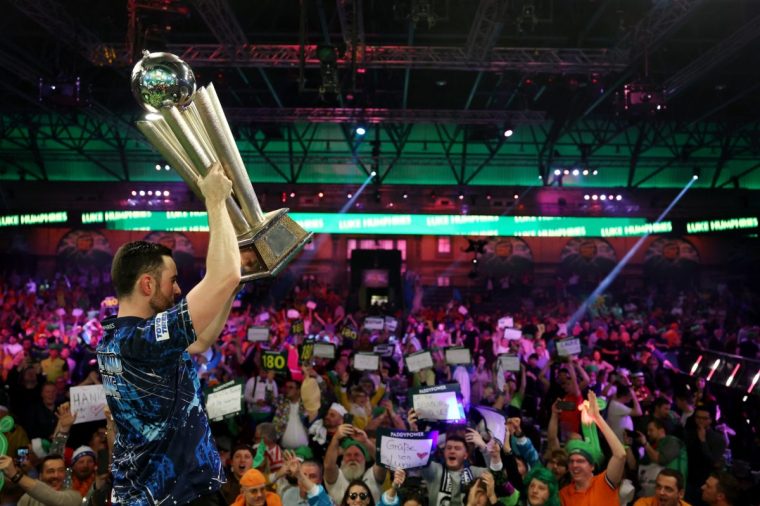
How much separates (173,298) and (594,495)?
14.0 ft

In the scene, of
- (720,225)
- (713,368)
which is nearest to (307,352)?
(713,368)

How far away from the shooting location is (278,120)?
672 inches

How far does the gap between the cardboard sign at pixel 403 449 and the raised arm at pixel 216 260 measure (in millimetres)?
4027

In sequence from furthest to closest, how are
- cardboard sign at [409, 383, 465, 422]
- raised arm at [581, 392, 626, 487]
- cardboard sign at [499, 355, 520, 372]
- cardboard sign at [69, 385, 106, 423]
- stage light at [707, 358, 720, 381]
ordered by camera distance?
stage light at [707, 358, 720, 381]
cardboard sign at [499, 355, 520, 372]
cardboard sign at [409, 383, 465, 422]
cardboard sign at [69, 385, 106, 423]
raised arm at [581, 392, 626, 487]

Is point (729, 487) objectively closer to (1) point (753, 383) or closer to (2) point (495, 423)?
(2) point (495, 423)

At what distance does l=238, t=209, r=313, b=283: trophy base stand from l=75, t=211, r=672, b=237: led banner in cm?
2081

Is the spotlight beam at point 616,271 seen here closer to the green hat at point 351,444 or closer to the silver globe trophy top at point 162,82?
the green hat at point 351,444

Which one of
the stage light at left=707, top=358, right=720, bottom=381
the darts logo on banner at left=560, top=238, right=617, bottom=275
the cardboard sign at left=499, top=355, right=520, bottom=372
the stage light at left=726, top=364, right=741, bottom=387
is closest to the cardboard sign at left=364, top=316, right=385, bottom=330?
the cardboard sign at left=499, top=355, right=520, bottom=372

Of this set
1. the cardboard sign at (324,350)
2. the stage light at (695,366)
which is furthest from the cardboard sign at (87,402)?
the stage light at (695,366)

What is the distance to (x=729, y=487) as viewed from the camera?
5348mm

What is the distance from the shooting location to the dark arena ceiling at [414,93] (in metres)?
11.1

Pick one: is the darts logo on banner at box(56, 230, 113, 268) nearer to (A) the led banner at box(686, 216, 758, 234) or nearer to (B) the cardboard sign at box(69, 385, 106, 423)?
(A) the led banner at box(686, 216, 758, 234)

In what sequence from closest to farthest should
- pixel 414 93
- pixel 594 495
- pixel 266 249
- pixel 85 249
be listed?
1. pixel 266 249
2. pixel 594 495
3. pixel 414 93
4. pixel 85 249

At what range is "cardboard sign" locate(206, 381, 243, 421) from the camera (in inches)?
246
